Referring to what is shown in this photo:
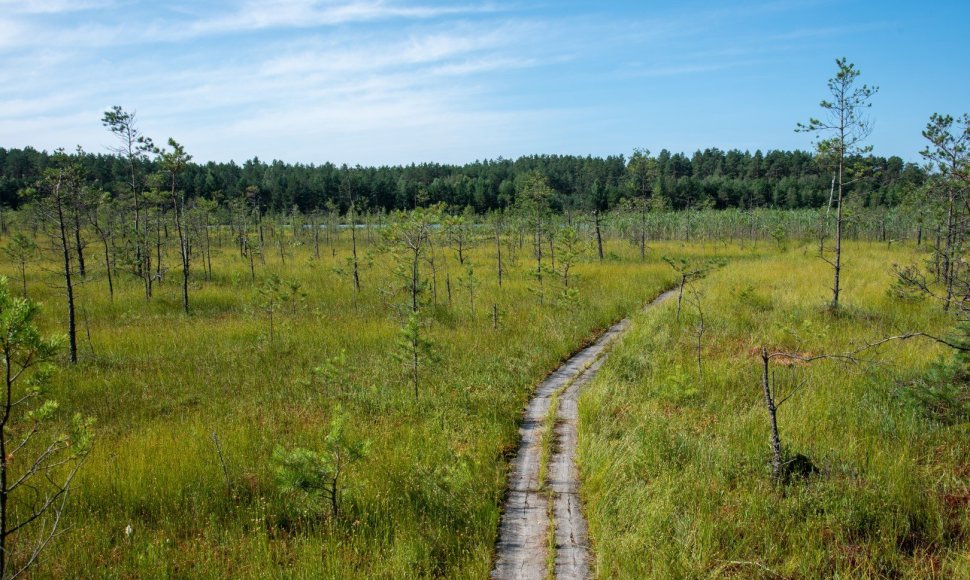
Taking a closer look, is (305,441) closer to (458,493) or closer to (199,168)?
(458,493)

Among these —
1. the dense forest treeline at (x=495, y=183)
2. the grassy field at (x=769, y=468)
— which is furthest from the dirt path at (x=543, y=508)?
the dense forest treeline at (x=495, y=183)

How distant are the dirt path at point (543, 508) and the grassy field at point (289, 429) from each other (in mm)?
226

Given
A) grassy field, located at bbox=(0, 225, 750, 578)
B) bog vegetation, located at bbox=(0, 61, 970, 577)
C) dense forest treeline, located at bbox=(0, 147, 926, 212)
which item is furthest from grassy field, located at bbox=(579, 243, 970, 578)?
dense forest treeline, located at bbox=(0, 147, 926, 212)

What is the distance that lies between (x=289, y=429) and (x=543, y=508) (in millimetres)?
4429

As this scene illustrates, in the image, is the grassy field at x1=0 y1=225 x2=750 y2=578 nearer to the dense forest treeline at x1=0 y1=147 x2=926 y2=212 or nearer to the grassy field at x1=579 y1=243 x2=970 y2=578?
the grassy field at x1=579 y1=243 x2=970 y2=578

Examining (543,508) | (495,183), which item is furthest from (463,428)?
(495,183)

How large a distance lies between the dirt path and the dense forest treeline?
45.6 meters

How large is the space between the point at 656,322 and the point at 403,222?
7.32 metres

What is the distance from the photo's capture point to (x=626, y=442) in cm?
720

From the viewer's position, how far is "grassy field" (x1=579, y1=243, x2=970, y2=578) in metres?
4.96

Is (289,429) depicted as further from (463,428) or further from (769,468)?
(769,468)

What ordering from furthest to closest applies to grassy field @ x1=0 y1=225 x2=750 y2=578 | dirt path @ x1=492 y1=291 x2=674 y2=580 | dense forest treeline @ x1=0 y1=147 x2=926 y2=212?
dense forest treeline @ x1=0 y1=147 x2=926 y2=212 < grassy field @ x1=0 y1=225 x2=750 y2=578 < dirt path @ x1=492 y1=291 x2=674 y2=580

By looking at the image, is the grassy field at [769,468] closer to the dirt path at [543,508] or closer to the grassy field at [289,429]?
the dirt path at [543,508]

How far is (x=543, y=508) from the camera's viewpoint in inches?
240
